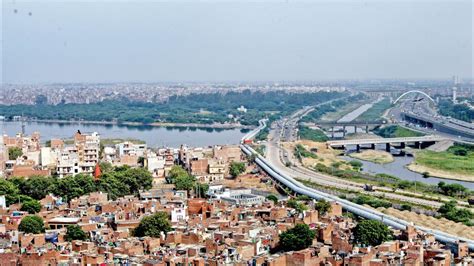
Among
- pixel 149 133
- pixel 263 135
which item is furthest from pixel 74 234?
pixel 149 133

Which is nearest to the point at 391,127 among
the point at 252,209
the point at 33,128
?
the point at 33,128

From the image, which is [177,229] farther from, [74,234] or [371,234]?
[371,234]

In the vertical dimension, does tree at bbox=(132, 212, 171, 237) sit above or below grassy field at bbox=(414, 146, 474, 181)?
above

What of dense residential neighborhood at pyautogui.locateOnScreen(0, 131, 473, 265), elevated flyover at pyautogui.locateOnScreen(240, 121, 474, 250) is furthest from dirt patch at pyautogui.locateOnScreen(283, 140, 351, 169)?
dense residential neighborhood at pyautogui.locateOnScreen(0, 131, 473, 265)

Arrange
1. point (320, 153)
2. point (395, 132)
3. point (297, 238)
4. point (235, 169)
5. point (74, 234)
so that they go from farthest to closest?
point (395, 132) → point (320, 153) → point (235, 169) → point (74, 234) → point (297, 238)

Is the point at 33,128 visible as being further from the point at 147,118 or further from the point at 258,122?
the point at 258,122

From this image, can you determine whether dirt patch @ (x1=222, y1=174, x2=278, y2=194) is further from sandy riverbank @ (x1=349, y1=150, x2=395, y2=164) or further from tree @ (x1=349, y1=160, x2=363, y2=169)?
sandy riverbank @ (x1=349, y1=150, x2=395, y2=164)
